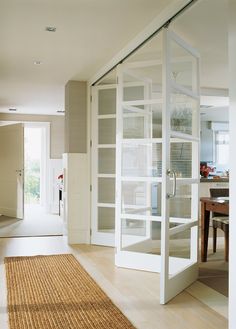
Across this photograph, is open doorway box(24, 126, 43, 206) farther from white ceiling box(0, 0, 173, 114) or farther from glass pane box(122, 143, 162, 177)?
glass pane box(122, 143, 162, 177)

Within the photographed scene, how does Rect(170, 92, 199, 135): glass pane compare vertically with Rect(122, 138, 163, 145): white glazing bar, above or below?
above

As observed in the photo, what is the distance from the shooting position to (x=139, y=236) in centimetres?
447

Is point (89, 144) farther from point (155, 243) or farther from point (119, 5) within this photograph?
point (119, 5)

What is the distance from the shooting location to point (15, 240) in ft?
19.6

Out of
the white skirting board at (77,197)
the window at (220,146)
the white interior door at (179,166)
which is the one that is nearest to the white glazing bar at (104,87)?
the white skirting board at (77,197)

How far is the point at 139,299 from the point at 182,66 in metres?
2.17

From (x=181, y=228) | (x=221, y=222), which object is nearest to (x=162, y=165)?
(x=181, y=228)

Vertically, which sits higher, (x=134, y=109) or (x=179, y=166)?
(x=134, y=109)

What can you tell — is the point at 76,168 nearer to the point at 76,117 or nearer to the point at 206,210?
the point at 76,117

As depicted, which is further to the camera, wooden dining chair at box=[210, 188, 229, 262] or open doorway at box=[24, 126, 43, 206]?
open doorway at box=[24, 126, 43, 206]

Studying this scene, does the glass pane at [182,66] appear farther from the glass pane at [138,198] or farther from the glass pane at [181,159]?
the glass pane at [138,198]

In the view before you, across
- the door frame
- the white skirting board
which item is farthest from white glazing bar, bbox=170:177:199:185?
the door frame

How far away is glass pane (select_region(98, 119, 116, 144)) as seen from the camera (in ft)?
18.4

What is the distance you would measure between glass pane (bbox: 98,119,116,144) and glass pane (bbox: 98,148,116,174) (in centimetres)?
13
